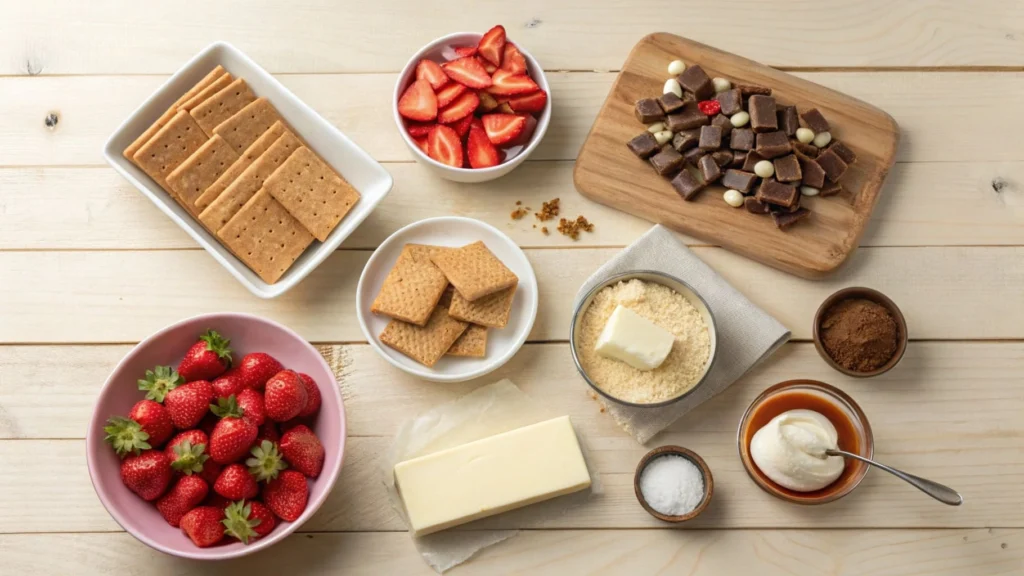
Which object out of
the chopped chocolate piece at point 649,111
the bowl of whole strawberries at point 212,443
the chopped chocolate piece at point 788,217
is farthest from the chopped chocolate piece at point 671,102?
the bowl of whole strawberries at point 212,443

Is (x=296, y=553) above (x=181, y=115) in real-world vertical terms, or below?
below

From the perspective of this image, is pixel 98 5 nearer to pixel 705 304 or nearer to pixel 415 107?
pixel 415 107

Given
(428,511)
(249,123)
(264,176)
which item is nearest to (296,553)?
(428,511)

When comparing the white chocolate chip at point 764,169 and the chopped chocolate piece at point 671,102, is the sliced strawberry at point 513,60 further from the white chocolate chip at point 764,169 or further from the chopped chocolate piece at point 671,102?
the white chocolate chip at point 764,169

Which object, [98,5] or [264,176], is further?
[98,5]

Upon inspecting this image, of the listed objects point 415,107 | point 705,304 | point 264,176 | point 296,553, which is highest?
point 415,107

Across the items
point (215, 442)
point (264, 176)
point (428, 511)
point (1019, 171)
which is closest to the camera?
point (215, 442)

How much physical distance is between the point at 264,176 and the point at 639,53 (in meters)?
0.95

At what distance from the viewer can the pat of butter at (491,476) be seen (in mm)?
1745

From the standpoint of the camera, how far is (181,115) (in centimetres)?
185

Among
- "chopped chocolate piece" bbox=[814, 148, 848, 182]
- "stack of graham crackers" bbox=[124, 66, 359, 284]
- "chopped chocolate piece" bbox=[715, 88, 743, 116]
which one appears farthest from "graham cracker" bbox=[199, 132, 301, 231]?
"chopped chocolate piece" bbox=[814, 148, 848, 182]

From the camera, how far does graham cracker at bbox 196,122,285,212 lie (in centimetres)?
183

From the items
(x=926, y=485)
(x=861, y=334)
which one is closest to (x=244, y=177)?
(x=861, y=334)

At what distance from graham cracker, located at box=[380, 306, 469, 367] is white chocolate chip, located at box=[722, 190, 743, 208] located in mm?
680
